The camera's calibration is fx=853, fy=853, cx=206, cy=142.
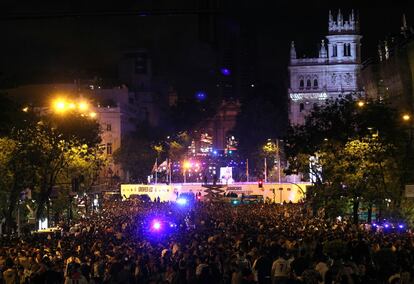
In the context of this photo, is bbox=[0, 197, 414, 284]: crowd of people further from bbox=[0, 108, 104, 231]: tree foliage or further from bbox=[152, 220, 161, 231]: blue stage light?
bbox=[0, 108, 104, 231]: tree foliage


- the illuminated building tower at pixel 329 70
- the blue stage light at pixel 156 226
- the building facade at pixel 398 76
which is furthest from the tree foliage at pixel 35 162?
the illuminated building tower at pixel 329 70

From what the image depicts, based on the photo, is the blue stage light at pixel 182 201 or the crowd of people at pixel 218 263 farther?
the blue stage light at pixel 182 201

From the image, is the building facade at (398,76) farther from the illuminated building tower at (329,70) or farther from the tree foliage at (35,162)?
the illuminated building tower at (329,70)

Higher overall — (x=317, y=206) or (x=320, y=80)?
(x=320, y=80)

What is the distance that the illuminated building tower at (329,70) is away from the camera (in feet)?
448

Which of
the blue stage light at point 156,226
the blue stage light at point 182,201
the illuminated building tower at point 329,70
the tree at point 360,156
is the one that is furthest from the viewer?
the illuminated building tower at point 329,70

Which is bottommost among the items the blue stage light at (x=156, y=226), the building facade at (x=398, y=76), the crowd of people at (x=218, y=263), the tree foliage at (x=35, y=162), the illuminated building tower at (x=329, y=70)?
the crowd of people at (x=218, y=263)

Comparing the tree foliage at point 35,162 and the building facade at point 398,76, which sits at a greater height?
the building facade at point 398,76

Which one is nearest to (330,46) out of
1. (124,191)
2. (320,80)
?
(320,80)

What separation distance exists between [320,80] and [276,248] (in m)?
117

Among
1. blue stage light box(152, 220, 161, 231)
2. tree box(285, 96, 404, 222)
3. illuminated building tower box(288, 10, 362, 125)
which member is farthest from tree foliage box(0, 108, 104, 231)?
illuminated building tower box(288, 10, 362, 125)

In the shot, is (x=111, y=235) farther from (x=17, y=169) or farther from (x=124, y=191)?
(x=124, y=191)

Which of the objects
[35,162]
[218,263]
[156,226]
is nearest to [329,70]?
[35,162]

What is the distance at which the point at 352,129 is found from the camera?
173 ft
